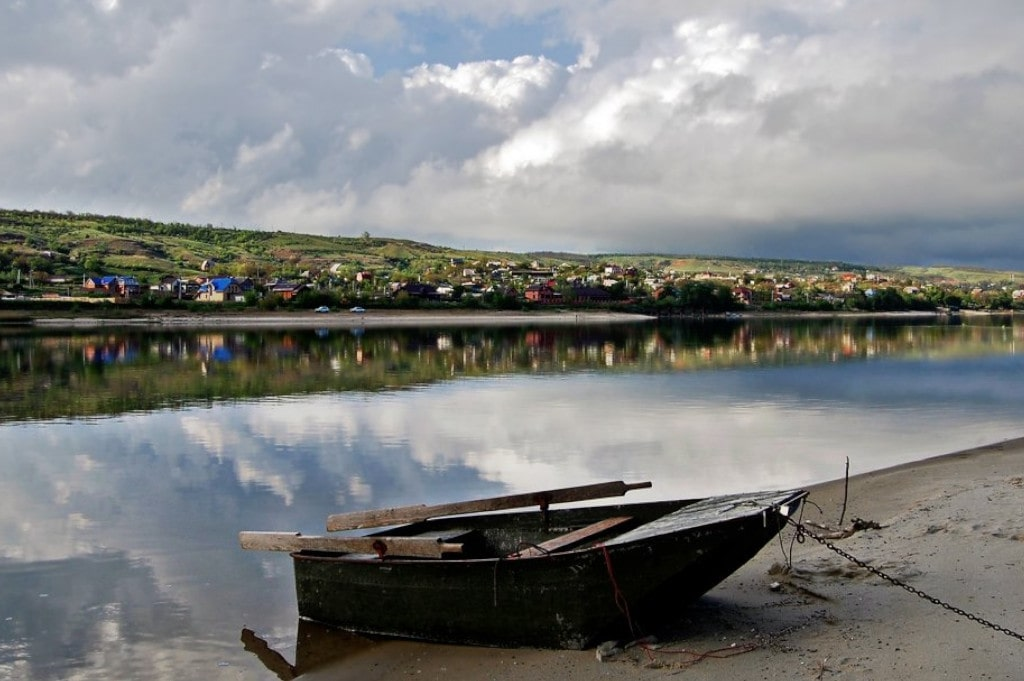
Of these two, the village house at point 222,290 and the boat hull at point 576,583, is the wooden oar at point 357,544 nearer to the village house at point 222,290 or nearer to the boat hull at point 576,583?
the boat hull at point 576,583

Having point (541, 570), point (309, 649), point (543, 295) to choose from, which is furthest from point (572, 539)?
point (543, 295)

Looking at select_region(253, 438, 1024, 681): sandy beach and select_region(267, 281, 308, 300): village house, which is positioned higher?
select_region(267, 281, 308, 300): village house

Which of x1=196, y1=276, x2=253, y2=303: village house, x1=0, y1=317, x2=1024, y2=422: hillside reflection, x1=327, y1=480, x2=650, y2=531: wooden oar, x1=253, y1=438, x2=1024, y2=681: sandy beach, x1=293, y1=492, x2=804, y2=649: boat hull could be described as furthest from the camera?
x1=196, y1=276, x2=253, y2=303: village house

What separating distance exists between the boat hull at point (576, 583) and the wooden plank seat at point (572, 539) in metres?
0.48

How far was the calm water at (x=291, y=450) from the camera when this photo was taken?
37.3ft

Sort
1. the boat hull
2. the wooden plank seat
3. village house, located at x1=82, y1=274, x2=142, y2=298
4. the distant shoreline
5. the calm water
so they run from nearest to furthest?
the boat hull < the wooden plank seat < the calm water < the distant shoreline < village house, located at x1=82, y1=274, x2=142, y2=298

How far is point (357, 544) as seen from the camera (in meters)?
9.95

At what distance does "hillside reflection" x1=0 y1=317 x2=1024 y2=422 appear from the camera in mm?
38125

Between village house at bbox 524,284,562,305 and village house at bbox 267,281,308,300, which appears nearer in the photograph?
village house at bbox 267,281,308,300

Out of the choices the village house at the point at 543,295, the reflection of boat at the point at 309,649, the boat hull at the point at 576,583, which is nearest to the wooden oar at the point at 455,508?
the boat hull at the point at 576,583

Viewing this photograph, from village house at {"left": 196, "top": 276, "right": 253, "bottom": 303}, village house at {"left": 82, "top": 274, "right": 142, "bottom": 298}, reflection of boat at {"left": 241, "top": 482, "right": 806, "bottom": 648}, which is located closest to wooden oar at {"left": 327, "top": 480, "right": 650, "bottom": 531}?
reflection of boat at {"left": 241, "top": 482, "right": 806, "bottom": 648}

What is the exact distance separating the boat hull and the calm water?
1860mm

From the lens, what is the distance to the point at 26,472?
68.9 ft

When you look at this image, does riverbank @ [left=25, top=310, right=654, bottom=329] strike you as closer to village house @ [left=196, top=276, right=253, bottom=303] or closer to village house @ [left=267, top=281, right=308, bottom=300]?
village house @ [left=267, top=281, right=308, bottom=300]
